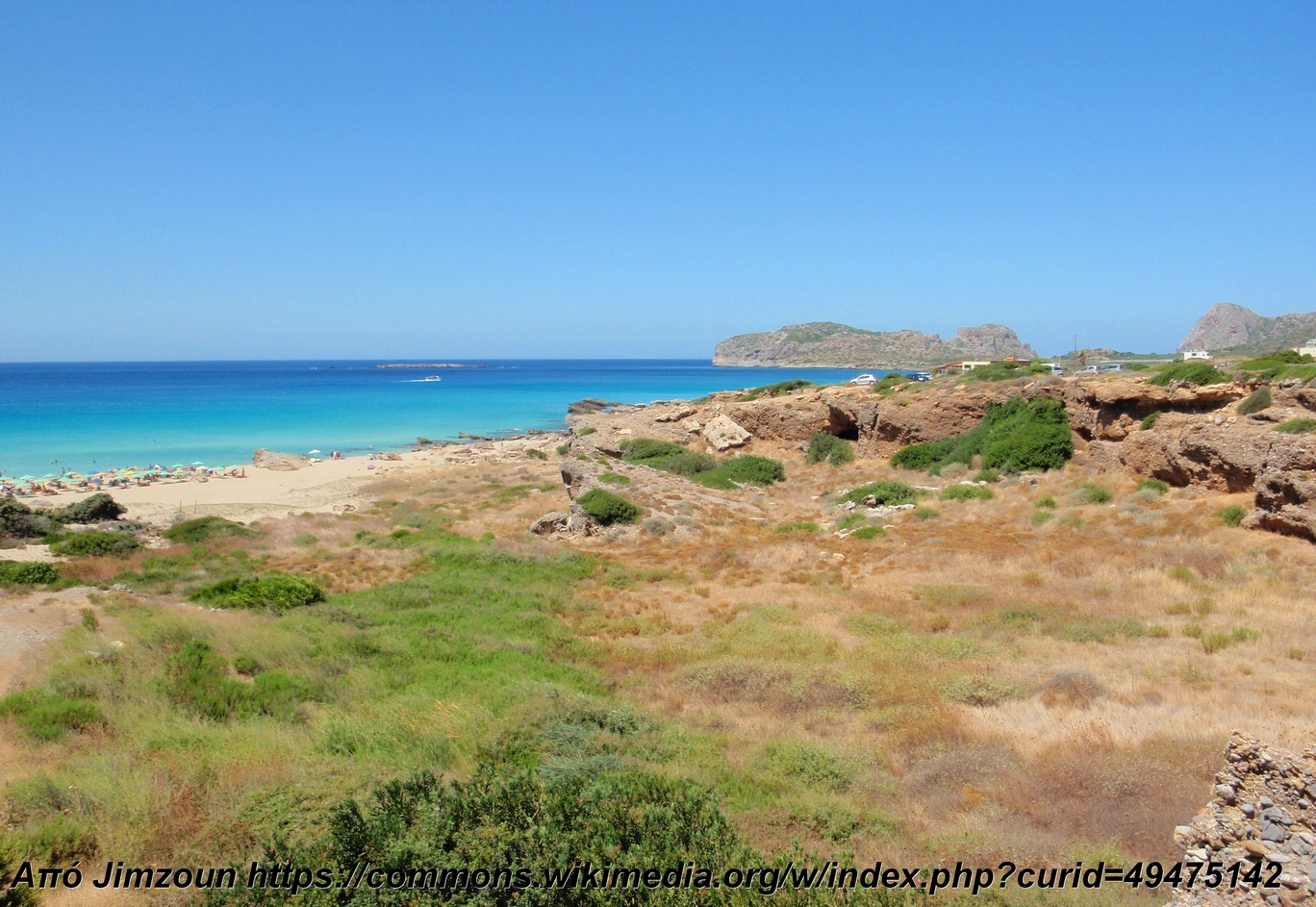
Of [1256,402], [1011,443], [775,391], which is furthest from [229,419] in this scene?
[1256,402]

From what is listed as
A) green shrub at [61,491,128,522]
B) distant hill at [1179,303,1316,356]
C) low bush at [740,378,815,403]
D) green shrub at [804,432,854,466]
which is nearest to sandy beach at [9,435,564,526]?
green shrub at [61,491,128,522]

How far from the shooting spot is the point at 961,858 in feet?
16.7

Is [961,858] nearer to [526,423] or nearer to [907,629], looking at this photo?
[907,629]

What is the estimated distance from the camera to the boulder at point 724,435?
3494cm

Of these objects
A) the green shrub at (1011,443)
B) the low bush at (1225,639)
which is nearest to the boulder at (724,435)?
the green shrub at (1011,443)

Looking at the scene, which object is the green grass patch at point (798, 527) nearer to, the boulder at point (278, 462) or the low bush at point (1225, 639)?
the low bush at point (1225, 639)

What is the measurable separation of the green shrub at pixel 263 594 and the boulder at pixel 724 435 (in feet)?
79.1

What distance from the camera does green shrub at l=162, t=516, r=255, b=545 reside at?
20594mm

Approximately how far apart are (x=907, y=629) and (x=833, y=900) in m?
7.75

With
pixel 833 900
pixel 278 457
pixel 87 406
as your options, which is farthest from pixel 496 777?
pixel 87 406

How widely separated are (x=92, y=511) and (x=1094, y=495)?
32.9m

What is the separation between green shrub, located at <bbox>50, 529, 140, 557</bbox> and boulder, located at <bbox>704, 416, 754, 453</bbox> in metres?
24.1

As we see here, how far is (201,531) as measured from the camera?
2111 centimetres

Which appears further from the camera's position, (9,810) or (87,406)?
(87,406)
